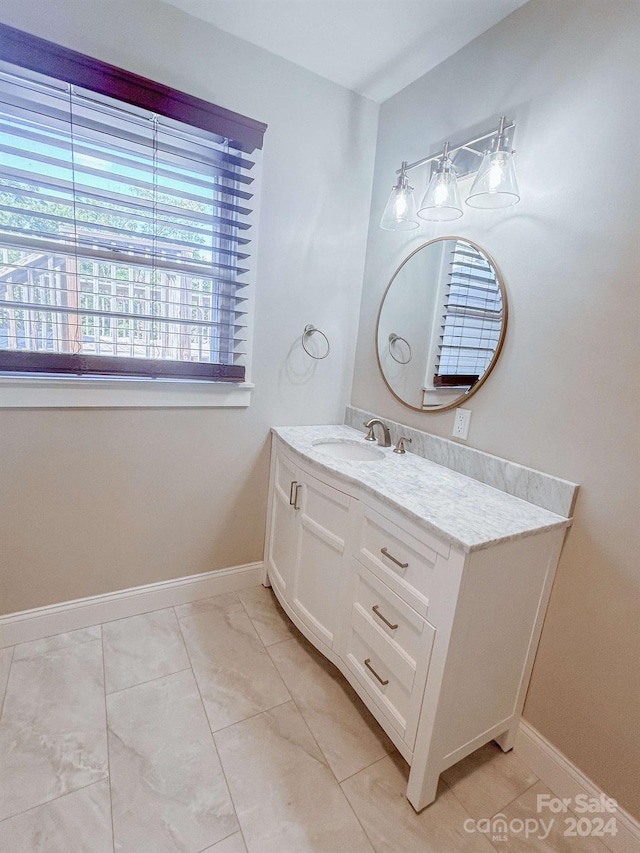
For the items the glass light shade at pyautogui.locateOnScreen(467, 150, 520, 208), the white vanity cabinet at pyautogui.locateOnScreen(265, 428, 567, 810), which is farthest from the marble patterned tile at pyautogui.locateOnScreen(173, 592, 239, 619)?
the glass light shade at pyautogui.locateOnScreen(467, 150, 520, 208)

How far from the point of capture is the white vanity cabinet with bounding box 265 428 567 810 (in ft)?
3.58

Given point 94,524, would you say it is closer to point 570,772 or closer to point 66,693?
point 66,693

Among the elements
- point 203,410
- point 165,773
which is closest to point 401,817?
point 165,773

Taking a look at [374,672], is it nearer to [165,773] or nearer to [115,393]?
[165,773]

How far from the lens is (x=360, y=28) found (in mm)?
1519

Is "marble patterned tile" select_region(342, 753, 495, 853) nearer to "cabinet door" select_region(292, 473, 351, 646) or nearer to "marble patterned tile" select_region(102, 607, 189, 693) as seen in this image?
"cabinet door" select_region(292, 473, 351, 646)

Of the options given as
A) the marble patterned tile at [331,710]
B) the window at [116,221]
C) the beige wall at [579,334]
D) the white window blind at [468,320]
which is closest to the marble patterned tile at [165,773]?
the marble patterned tile at [331,710]

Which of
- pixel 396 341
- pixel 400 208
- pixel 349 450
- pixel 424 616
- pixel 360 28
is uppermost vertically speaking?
pixel 360 28

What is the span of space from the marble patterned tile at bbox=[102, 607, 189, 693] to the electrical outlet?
1.43m

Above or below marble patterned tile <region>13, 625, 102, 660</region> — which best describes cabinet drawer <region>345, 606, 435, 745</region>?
above

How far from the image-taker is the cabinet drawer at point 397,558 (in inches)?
44.9

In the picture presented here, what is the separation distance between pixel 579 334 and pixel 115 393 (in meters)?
1.66

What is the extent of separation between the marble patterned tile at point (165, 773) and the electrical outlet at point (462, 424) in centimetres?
138

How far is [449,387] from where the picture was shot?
1635mm
